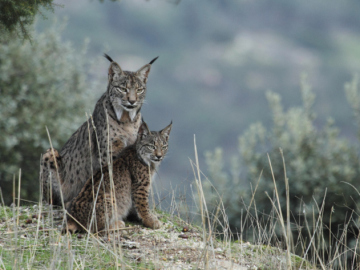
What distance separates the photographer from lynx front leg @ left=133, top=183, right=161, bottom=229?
6320mm

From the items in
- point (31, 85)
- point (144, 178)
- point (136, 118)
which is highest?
point (31, 85)

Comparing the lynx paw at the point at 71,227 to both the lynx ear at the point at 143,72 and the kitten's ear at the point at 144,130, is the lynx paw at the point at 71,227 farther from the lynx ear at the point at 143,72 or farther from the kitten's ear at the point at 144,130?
the lynx ear at the point at 143,72

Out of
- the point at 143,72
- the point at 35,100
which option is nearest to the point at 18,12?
the point at 143,72

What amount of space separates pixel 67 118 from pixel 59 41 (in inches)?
112

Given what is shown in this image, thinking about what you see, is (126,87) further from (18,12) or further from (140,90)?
(18,12)

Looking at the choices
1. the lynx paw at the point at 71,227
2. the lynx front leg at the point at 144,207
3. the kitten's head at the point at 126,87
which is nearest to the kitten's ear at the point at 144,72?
the kitten's head at the point at 126,87

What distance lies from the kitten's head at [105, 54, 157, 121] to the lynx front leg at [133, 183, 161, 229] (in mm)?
1289

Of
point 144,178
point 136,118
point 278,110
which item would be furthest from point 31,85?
point 144,178

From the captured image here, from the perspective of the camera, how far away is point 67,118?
51.0 ft

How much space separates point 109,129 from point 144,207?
1.41 metres

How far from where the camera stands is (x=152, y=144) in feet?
20.5

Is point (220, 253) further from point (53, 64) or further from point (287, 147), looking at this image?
point (53, 64)

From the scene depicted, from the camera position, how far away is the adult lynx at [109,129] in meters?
6.73

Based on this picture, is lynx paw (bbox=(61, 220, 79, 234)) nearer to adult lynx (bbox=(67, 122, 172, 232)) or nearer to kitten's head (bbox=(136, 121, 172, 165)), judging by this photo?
adult lynx (bbox=(67, 122, 172, 232))
